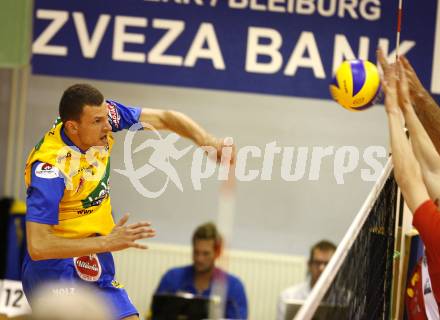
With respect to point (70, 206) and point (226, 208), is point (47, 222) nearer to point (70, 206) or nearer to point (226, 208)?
point (70, 206)

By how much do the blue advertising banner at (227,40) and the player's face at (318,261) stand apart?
111 centimetres

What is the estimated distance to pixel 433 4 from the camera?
6.15 meters

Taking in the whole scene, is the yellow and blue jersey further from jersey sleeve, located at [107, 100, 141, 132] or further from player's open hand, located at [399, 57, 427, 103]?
player's open hand, located at [399, 57, 427, 103]

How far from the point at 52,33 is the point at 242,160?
7.25 feet

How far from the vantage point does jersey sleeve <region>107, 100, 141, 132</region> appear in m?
4.73

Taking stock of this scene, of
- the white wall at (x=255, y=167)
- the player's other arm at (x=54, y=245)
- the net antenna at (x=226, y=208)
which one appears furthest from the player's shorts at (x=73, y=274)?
the white wall at (x=255, y=167)

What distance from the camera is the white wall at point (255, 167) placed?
23.8 ft

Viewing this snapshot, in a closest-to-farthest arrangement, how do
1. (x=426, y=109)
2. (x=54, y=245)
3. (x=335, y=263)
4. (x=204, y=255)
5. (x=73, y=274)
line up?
(x=335, y=263) → (x=54, y=245) → (x=426, y=109) → (x=73, y=274) → (x=204, y=255)

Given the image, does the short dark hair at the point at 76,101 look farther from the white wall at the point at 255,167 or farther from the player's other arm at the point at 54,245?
the white wall at the point at 255,167

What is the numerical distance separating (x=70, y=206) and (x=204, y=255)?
195 centimetres

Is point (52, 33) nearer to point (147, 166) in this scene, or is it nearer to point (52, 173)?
point (147, 166)

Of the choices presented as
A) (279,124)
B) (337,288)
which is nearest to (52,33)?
(279,124)

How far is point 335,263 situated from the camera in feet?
11.0

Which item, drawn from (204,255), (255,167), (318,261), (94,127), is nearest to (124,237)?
(94,127)
